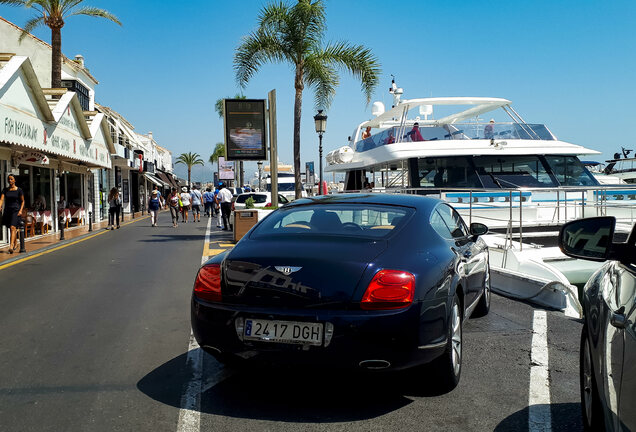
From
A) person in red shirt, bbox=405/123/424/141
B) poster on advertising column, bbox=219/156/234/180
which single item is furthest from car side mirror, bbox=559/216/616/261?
poster on advertising column, bbox=219/156/234/180

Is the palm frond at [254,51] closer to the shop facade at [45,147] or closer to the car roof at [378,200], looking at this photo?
the shop facade at [45,147]

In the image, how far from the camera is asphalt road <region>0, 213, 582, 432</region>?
3.46 meters

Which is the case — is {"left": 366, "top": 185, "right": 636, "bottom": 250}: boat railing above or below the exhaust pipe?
above

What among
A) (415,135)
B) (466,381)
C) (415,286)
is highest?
(415,135)

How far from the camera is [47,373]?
14.4 feet

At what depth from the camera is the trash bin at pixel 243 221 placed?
599 inches

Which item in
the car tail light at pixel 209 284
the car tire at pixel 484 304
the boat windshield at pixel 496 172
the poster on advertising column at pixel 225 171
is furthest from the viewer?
the poster on advertising column at pixel 225 171

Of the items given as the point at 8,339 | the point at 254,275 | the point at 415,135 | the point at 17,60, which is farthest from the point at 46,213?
the point at 254,275

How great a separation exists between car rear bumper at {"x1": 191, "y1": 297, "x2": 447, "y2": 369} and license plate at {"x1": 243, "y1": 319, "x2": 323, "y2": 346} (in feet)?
0.09

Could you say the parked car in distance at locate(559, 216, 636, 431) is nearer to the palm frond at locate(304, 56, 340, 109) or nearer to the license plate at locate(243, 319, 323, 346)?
the license plate at locate(243, 319, 323, 346)

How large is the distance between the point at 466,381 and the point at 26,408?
9.92ft

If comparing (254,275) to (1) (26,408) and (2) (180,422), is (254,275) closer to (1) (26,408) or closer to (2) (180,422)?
(2) (180,422)

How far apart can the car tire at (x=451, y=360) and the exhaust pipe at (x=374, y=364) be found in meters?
0.54

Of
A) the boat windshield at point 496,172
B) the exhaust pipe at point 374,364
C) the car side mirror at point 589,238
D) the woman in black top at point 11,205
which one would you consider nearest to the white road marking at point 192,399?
the exhaust pipe at point 374,364
